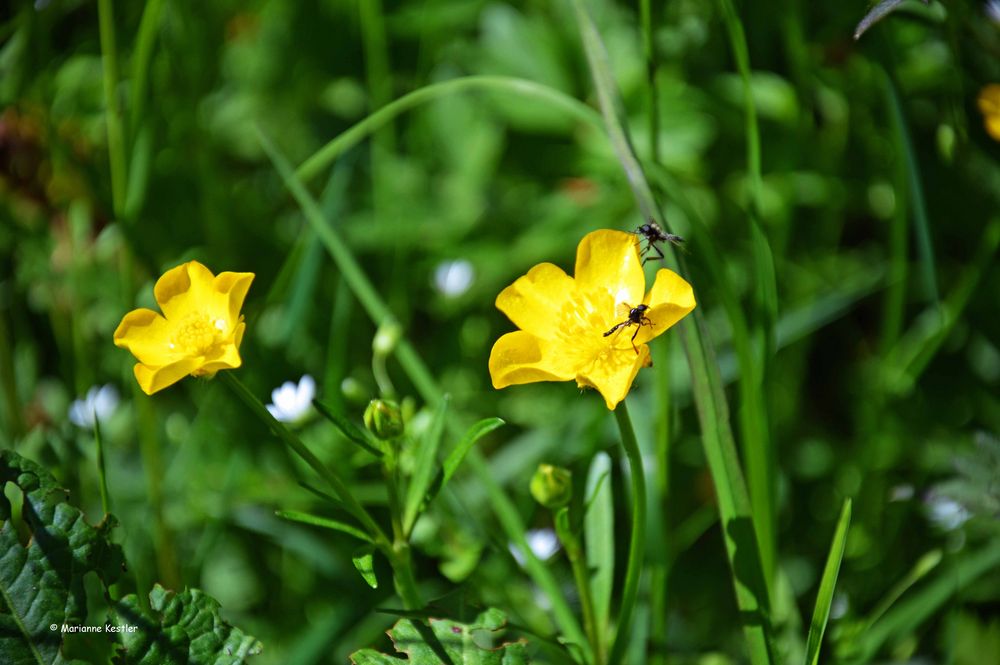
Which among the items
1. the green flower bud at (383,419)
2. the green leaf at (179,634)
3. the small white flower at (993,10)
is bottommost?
the green leaf at (179,634)

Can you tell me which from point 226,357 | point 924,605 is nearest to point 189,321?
point 226,357

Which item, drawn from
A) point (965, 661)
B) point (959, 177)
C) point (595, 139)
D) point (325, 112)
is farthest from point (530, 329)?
point (325, 112)

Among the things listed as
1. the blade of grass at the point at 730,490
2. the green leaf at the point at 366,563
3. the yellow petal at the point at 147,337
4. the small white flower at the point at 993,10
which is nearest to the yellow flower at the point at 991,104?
the small white flower at the point at 993,10

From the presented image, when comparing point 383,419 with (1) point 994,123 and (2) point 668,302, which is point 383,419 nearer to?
(2) point 668,302

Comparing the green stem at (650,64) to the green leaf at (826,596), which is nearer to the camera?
the green leaf at (826,596)

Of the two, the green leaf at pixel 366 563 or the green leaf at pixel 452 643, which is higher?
the green leaf at pixel 366 563

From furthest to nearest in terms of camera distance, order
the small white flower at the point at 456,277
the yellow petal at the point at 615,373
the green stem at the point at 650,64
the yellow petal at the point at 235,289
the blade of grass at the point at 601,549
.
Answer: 1. the small white flower at the point at 456,277
2. the green stem at the point at 650,64
3. the blade of grass at the point at 601,549
4. the yellow petal at the point at 235,289
5. the yellow petal at the point at 615,373

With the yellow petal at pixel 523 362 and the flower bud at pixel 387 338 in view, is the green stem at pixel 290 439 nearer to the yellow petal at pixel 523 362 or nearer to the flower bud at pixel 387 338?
the yellow petal at pixel 523 362
